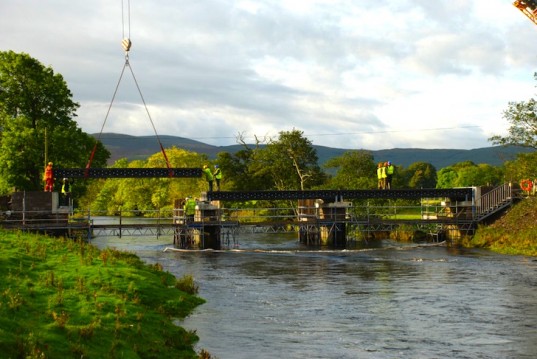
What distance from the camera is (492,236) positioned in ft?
189

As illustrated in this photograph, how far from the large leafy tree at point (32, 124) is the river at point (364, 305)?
18512mm

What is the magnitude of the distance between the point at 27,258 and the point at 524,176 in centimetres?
5023

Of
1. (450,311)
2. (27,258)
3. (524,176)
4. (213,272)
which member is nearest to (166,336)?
(27,258)

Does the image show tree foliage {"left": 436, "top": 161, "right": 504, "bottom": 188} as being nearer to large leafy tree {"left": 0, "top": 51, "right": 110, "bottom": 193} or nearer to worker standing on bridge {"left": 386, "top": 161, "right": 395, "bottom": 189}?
worker standing on bridge {"left": 386, "top": 161, "right": 395, "bottom": 189}

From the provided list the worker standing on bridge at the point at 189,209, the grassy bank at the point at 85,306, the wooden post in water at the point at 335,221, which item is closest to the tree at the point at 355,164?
the wooden post in water at the point at 335,221

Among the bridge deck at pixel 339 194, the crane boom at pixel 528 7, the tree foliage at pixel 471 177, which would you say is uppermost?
the crane boom at pixel 528 7

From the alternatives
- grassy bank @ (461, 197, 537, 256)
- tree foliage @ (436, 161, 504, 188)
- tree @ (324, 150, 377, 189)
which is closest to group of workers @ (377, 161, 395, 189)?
grassy bank @ (461, 197, 537, 256)

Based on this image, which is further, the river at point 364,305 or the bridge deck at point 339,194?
the bridge deck at point 339,194

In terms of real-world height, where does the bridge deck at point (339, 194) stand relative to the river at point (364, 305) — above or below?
above

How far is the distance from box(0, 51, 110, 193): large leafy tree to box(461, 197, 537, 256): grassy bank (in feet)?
118

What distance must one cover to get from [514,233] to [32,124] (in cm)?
4288

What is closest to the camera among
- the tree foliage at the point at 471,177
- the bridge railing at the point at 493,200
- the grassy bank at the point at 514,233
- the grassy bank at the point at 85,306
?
the grassy bank at the point at 85,306

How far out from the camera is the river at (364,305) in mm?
20906

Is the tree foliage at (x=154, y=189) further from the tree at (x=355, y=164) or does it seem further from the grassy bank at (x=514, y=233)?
the grassy bank at (x=514, y=233)
